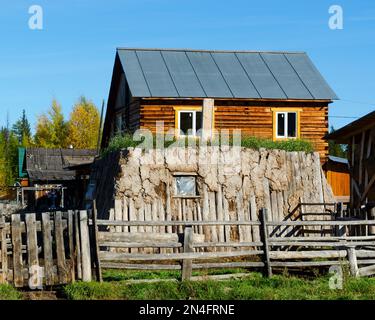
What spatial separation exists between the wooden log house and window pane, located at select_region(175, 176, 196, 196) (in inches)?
332

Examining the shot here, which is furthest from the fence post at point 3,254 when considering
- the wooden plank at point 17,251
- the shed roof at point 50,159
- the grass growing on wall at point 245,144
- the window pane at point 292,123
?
the shed roof at point 50,159

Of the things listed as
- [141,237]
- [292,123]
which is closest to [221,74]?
[292,123]

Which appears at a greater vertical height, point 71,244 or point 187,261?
point 71,244

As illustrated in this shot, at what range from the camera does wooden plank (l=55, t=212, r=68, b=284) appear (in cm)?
1320

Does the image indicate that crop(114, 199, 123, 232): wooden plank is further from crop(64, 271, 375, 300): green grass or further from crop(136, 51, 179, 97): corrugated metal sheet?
crop(136, 51, 179, 97): corrugated metal sheet

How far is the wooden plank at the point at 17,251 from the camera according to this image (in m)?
13.0

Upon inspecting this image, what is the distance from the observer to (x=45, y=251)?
13.1 m

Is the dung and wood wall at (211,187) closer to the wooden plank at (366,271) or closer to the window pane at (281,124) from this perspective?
the wooden plank at (366,271)

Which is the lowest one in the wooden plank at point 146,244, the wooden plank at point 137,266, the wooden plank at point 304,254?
the wooden plank at point 137,266

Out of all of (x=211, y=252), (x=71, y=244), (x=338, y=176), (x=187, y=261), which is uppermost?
(x=338, y=176)

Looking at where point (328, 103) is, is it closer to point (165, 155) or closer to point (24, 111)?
point (165, 155)

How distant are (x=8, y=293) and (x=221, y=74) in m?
19.8

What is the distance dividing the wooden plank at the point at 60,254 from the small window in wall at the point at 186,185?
671cm

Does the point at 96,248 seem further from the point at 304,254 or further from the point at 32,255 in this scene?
the point at 304,254
